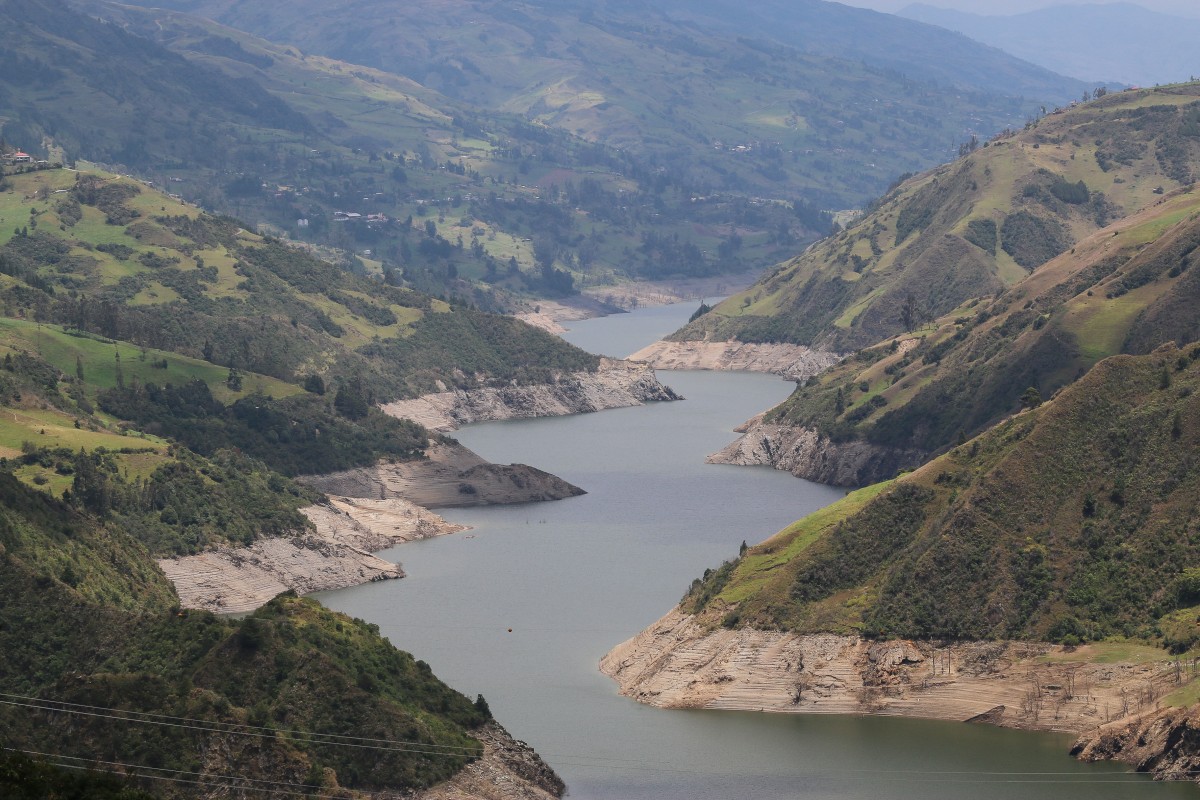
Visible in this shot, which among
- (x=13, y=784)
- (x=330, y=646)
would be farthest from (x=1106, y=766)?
(x=13, y=784)

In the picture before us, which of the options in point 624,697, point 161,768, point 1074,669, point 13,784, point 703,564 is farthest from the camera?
point 703,564

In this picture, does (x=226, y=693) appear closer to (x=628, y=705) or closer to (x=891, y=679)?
(x=628, y=705)

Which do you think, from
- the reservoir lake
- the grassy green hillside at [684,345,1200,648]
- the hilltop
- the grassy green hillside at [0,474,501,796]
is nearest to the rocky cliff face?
the hilltop

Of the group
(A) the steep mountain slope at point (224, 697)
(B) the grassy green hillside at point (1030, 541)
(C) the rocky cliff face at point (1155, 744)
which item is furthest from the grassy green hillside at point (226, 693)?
(C) the rocky cliff face at point (1155, 744)

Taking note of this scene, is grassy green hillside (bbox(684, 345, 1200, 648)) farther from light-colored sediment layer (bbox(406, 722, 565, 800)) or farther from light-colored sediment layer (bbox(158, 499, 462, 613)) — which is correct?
light-colored sediment layer (bbox(158, 499, 462, 613))

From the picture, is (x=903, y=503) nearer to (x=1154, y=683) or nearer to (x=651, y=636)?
(x=651, y=636)

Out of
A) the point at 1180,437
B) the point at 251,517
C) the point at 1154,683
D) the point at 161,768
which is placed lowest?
the point at 251,517
